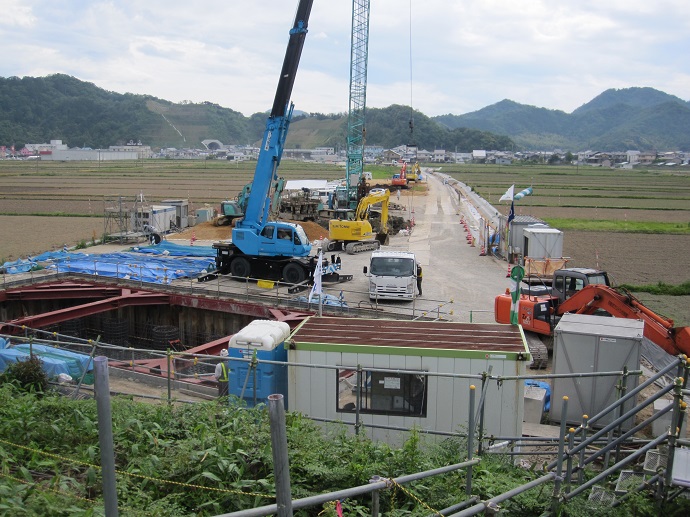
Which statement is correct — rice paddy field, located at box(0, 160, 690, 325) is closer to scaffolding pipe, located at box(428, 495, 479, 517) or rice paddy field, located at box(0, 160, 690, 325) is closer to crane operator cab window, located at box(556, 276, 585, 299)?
crane operator cab window, located at box(556, 276, 585, 299)

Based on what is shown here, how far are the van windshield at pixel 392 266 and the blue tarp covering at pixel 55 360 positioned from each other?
14341 millimetres

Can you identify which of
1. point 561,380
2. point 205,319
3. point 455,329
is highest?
point 455,329

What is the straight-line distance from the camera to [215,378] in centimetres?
1398

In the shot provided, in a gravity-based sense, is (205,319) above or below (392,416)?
below

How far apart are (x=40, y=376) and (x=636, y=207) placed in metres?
75.9

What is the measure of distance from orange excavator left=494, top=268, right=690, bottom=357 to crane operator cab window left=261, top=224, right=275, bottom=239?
1227 centimetres

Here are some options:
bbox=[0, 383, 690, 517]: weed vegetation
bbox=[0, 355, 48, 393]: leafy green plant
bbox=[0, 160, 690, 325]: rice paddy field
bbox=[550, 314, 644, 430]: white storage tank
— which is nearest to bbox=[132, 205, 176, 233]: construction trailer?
bbox=[0, 160, 690, 325]: rice paddy field

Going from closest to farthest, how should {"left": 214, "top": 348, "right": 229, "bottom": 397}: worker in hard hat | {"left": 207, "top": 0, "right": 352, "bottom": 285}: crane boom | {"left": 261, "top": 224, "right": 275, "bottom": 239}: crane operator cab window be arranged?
1. {"left": 214, "top": 348, "right": 229, "bottom": 397}: worker in hard hat
2. {"left": 207, "top": 0, "right": 352, "bottom": 285}: crane boom
3. {"left": 261, "top": 224, "right": 275, "bottom": 239}: crane operator cab window

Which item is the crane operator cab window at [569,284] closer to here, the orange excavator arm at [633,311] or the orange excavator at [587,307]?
the orange excavator at [587,307]

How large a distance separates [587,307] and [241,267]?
55.3 feet

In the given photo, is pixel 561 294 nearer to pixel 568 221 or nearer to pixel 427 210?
pixel 568 221

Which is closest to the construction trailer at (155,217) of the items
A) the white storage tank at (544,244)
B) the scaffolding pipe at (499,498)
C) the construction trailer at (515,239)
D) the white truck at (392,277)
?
the white truck at (392,277)

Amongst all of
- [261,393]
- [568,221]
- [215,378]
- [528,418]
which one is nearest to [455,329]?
[528,418]

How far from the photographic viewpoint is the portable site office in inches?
439
